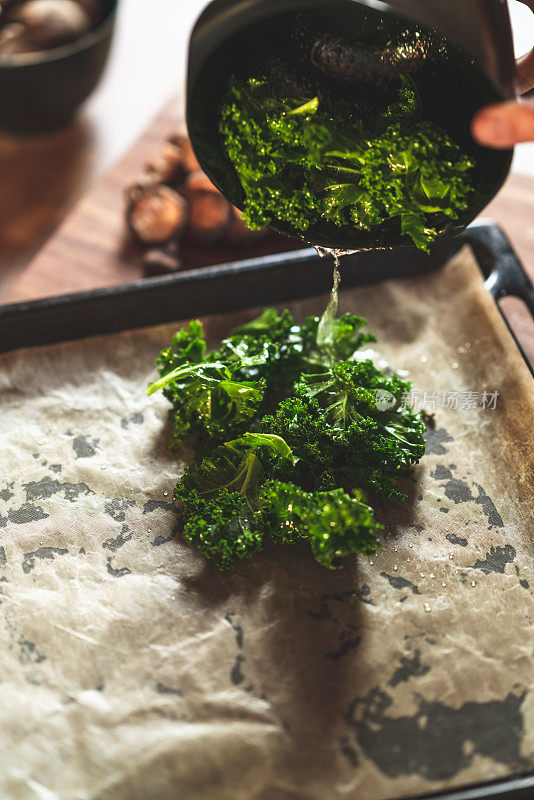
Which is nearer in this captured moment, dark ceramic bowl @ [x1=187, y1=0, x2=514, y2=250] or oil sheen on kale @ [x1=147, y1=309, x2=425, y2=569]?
dark ceramic bowl @ [x1=187, y1=0, x2=514, y2=250]

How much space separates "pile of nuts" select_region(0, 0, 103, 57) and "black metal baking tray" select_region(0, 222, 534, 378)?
1.06 metres

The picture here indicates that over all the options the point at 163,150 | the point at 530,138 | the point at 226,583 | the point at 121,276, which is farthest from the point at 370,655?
the point at 163,150

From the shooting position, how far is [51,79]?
262 cm

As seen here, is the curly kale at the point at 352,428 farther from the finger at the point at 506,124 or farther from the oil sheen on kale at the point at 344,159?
the finger at the point at 506,124

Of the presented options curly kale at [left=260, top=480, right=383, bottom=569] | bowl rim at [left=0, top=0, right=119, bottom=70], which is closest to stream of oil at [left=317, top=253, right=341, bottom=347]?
curly kale at [left=260, top=480, right=383, bottom=569]

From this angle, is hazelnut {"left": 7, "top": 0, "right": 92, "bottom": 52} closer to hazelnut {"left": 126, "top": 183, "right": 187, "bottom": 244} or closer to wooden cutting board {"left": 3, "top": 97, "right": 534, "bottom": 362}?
wooden cutting board {"left": 3, "top": 97, "right": 534, "bottom": 362}

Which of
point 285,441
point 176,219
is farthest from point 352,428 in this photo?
point 176,219

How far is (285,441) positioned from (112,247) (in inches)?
45.7

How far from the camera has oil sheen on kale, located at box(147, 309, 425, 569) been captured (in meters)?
1.67

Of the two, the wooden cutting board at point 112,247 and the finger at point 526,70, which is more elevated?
the finger at point 526,70

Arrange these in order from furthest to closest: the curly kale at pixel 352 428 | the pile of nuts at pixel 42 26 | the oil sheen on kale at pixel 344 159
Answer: the pile of nuts at pixel 42 26
the curly kale at pixel 352 428
the oil sheen on kale at pixel 344 159

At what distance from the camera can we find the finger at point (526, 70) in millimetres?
1688

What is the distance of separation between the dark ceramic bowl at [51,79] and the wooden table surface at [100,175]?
0.51 ft
